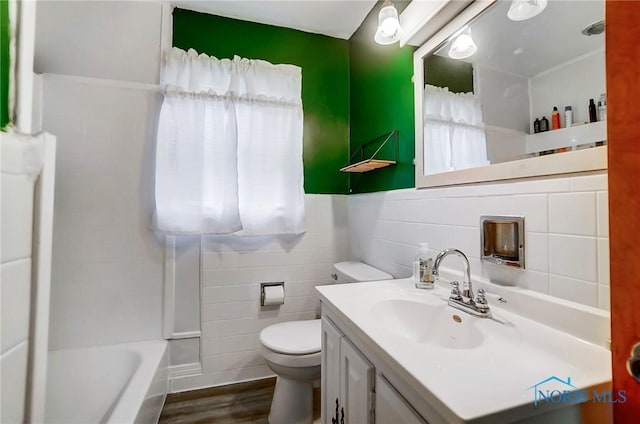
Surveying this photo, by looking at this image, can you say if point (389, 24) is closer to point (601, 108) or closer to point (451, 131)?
point (451, 131)

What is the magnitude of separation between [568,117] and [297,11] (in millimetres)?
1748

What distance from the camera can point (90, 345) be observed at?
1.65m

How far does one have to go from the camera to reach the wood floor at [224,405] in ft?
5.10

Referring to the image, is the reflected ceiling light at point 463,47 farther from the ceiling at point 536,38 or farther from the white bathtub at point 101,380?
the white bathtub at point 101,380

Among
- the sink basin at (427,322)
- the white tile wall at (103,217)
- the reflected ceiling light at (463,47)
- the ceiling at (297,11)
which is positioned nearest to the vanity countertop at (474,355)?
the sink basin at (427,322)

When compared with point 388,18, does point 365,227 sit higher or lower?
lower

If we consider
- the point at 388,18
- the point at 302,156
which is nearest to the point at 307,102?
the point at 302,156

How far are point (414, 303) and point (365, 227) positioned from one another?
0.87 meters

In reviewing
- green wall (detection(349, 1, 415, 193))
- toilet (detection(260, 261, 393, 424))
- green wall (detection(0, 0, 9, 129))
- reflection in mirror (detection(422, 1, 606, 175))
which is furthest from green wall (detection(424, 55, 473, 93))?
green wall (detection(0, 0, 9, 129))

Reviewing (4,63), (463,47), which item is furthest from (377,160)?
(4,63)

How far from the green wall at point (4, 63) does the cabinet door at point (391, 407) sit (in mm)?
847

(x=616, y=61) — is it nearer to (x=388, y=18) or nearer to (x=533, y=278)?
(x=533, y=278)

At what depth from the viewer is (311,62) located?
2.12m

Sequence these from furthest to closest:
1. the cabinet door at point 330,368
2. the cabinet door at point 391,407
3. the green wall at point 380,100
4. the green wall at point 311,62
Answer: the green wall at point 311,62 → the green wall at point 380,100 → the cabinet door at point 330,368 → the cabinet door at point 391,407
